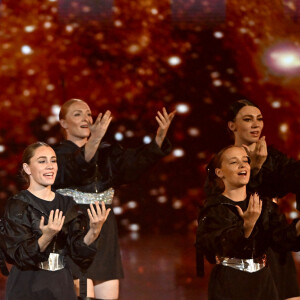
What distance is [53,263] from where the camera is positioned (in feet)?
8.09

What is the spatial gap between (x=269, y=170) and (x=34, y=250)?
1.14 m

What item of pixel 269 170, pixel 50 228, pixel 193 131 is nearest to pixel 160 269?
pixel 193 131

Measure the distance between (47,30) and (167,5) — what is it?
2.90ft

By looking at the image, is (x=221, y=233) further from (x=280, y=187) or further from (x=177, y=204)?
(x=177, y=204)

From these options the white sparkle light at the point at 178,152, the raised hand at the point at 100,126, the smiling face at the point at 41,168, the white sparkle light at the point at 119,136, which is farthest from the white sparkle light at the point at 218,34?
the smiling face at the point at 41,168

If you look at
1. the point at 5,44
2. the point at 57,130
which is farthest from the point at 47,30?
the point at 57,130

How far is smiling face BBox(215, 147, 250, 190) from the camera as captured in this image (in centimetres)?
261

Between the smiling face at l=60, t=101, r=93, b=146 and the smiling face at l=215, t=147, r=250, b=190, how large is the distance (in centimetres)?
71

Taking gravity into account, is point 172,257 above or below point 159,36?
below

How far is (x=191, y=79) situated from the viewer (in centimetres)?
523

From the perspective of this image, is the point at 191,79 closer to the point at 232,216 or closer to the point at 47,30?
the point at 47,30

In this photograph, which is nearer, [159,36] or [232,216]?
[232,216]

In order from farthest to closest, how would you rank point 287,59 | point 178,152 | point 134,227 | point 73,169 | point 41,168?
point 134,227 → point 178,152 → point 287,59 → point 73,169 → point 41,168

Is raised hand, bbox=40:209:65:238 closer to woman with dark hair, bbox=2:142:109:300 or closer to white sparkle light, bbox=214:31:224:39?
woman with dark hair, bbox=2:142:109:300
